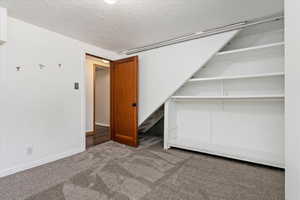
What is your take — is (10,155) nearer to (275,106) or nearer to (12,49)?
(12,49)

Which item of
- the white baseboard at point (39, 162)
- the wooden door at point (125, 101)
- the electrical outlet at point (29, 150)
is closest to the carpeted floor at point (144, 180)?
the white baseboard at point (39, 162)

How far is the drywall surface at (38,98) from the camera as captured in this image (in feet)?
6.52

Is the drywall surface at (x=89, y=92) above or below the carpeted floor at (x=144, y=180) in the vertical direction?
above

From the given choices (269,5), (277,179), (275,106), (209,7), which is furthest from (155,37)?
(277,179)

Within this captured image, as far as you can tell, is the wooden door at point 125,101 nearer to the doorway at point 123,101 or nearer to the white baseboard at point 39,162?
the doorway at point 123,101

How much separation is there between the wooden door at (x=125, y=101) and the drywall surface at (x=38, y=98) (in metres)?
0.79

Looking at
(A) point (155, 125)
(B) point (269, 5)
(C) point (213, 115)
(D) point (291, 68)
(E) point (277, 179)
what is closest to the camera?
(D) point (291, 68)

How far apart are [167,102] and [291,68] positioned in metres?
2.06

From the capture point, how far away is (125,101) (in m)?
3.27

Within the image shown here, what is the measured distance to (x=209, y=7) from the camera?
70.9 inches

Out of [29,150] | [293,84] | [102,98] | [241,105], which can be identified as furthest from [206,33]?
[102,98]

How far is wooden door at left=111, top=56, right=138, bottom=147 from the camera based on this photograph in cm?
308

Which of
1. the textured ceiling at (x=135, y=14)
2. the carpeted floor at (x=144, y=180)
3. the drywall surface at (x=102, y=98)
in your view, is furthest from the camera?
the drywall surface at (x=102, y=98)

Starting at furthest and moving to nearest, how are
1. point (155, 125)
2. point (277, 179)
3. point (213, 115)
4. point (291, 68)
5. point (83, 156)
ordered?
point (155, 125) < point (213, 115) < point (83, 156) < point (277, 179) < point (291, 68)
